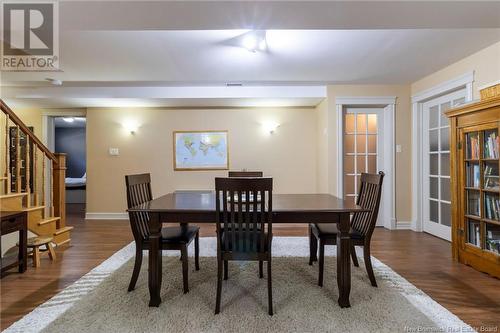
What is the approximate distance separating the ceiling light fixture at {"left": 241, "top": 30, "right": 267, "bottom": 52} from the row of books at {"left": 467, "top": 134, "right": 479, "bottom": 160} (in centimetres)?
225

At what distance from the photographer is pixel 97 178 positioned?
15.7 feet

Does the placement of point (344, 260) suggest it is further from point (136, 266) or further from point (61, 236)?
point (61, 236)

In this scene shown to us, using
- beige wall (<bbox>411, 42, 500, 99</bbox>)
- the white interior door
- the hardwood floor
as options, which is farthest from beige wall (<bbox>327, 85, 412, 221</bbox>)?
the hardwood floor

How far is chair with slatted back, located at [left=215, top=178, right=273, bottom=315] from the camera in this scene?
1720mm

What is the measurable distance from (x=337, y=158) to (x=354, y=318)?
2.63m

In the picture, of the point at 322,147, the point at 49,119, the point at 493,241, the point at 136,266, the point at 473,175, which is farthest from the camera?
the point at 49,119

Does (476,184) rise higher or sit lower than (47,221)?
higher

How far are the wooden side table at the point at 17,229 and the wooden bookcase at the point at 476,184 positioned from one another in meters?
4.34

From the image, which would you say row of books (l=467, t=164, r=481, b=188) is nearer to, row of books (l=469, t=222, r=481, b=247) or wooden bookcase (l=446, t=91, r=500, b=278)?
wooden bookcase (l=446, t=91, r=500, b=278)

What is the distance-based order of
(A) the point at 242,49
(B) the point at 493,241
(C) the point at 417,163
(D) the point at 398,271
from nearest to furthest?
(B) the point at 493,241, (D) the point at 398,271, (A) the point at 242,49, (C) the point at 417,163

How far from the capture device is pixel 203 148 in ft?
15.6

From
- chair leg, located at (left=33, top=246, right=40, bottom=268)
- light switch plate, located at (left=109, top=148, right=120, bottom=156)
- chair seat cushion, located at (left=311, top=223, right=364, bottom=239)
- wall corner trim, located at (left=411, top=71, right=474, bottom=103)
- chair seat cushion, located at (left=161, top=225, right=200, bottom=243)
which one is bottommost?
chair leg, located at (left=33, top=246, right=40, bottom=268)

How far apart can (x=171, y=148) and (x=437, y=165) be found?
429 centimetres

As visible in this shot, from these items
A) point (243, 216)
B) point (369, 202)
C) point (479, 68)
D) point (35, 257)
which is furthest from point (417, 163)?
point (35, 257)
